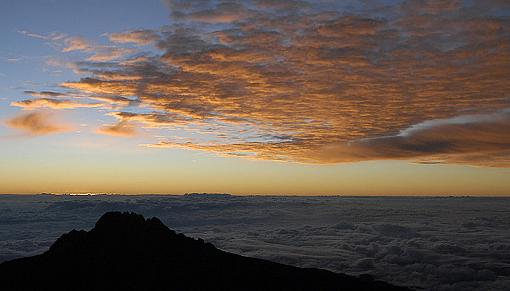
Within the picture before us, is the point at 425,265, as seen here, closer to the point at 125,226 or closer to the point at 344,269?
the point at 344,269

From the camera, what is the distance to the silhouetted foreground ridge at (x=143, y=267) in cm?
2739

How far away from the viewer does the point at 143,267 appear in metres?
29.4

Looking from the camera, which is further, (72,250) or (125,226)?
(125,226)

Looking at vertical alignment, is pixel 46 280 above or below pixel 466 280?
above

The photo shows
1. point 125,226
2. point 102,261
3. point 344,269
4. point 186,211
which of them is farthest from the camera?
point 186,211

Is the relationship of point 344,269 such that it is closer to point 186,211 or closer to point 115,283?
point 115,283

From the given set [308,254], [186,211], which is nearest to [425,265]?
[308,254]

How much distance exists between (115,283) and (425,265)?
134 feet

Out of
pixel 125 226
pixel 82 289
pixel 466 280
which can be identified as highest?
pixel 125 226

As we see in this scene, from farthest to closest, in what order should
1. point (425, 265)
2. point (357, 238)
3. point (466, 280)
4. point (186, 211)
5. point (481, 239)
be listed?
point (186, 211) < point (357, 238) < point (481, 239) < point (425, 265) < point (466, 280)

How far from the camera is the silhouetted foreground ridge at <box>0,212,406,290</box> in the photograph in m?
27.4

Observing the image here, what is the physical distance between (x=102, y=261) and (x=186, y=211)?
158 meters

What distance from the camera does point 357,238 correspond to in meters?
86.9

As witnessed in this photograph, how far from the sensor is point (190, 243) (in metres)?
35.4
